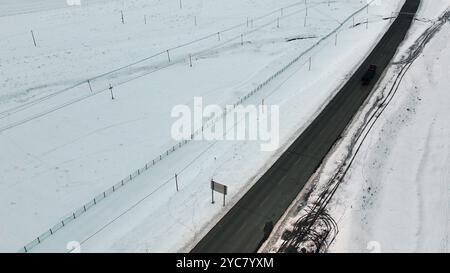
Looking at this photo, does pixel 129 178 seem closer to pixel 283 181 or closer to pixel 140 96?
pixel 283 181

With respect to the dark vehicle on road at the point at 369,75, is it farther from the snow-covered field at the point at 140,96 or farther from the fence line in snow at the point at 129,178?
the fence line in snow at the point at 129,178

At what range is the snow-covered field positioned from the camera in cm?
2880

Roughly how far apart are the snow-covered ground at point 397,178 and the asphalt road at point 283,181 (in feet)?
3.26

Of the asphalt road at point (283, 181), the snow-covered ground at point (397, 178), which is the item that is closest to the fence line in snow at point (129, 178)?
the asphalt road at point (283, 181)

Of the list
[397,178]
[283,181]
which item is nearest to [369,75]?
[397,178]

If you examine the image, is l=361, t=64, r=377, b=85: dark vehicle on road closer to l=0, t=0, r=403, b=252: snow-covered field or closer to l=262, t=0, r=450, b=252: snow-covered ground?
l=262, t=0, r=450, b=252: snow-covered ground

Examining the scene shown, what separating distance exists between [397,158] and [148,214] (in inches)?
835

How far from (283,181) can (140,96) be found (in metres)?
22.3

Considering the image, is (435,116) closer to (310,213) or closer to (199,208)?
(310,213)

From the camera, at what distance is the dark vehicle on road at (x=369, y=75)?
44562mm

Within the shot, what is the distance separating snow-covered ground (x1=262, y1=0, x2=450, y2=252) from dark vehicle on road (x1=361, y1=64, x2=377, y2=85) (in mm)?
1441

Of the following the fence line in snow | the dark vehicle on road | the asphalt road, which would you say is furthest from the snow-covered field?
the dark vehicle on road

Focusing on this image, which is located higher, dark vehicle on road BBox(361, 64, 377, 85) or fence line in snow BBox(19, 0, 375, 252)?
dark vehicle on road BBox(361, 64, 377, 85)

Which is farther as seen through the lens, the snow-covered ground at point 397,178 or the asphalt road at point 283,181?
the asphalt road at point 283,181
